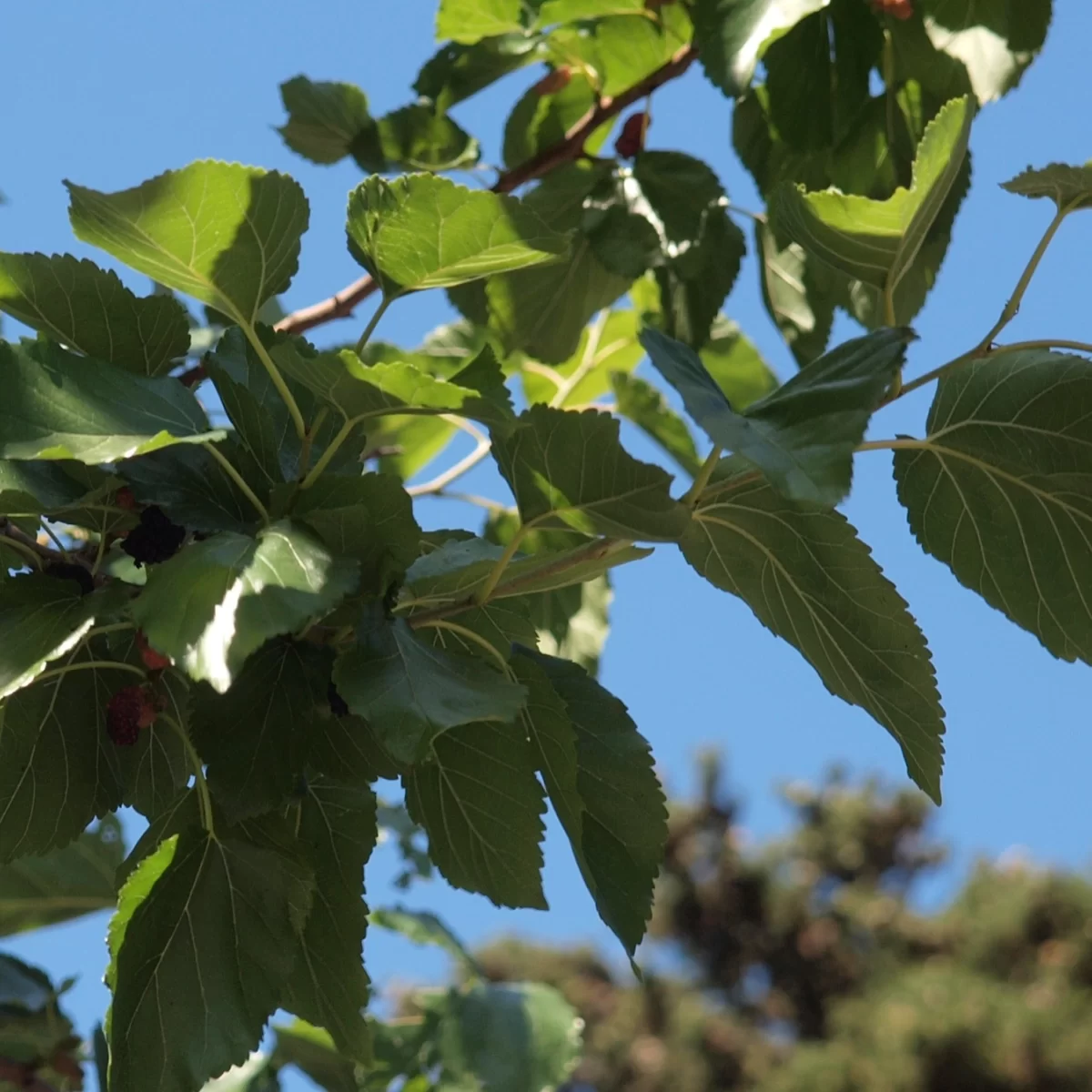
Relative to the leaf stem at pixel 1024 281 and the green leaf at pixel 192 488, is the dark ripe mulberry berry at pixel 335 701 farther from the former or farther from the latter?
the leaf stem at pixel 1024 281

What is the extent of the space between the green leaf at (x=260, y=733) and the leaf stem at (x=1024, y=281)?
279 mm

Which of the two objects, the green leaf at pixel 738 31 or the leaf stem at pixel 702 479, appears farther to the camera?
the green leaf at pixel 738 31

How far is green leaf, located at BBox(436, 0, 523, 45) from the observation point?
1.12 metres

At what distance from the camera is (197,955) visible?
53 centimetres

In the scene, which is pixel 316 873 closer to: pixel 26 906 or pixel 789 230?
pixel 789 230

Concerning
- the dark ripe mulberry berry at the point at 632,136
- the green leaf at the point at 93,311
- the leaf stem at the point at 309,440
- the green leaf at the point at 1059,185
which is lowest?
the leaf stem at the point at 309,440

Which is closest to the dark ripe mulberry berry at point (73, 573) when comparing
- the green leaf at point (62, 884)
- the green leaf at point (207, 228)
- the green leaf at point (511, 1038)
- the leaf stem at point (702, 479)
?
the green leaf at point (207, 228)

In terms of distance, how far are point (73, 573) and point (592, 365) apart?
2.99 ft

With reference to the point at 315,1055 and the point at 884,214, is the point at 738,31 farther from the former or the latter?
the point at 315,1055

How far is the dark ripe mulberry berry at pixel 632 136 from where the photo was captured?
1.13 metres

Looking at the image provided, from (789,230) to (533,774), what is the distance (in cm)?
23

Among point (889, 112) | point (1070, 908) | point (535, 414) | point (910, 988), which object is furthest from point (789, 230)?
point (1070, 908)

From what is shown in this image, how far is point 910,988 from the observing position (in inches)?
207

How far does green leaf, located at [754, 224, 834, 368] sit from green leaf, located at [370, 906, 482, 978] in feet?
1.91
